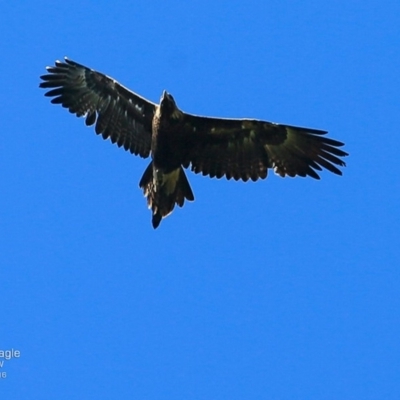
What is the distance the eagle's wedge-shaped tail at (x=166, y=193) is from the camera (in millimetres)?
16375

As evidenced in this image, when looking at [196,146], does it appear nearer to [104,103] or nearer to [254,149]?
[254,149]

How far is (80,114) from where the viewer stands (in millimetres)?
17312

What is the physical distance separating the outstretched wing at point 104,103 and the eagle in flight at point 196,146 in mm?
16

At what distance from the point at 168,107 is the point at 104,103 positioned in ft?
5.86

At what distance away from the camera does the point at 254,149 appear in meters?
16.6

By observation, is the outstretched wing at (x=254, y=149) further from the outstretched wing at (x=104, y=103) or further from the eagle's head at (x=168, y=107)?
the outstretched wing at (x=104, y=103)

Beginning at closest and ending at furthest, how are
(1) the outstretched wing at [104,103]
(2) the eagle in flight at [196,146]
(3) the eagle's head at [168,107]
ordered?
(3) the eagle's head at [168,107]
(2) the eagle in flight at [196,146]
(1) the outstretched wing at [104,103]

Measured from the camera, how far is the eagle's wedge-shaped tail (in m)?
16.4

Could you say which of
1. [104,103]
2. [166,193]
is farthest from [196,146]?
[104,103]

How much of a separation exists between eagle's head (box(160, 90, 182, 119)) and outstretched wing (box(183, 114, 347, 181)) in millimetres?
458

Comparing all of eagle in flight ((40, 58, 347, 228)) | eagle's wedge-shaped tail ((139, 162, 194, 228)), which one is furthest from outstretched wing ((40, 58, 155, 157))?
eagle's wedge-shaped tail ((139, 162, 194, 228))

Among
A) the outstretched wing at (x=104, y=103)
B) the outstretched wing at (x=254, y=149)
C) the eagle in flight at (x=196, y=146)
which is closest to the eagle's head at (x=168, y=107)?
the eagle in flight at (x=196, y=146)

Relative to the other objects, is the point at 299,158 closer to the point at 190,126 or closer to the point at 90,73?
the point at 190,126

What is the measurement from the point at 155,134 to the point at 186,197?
3.76 ft
